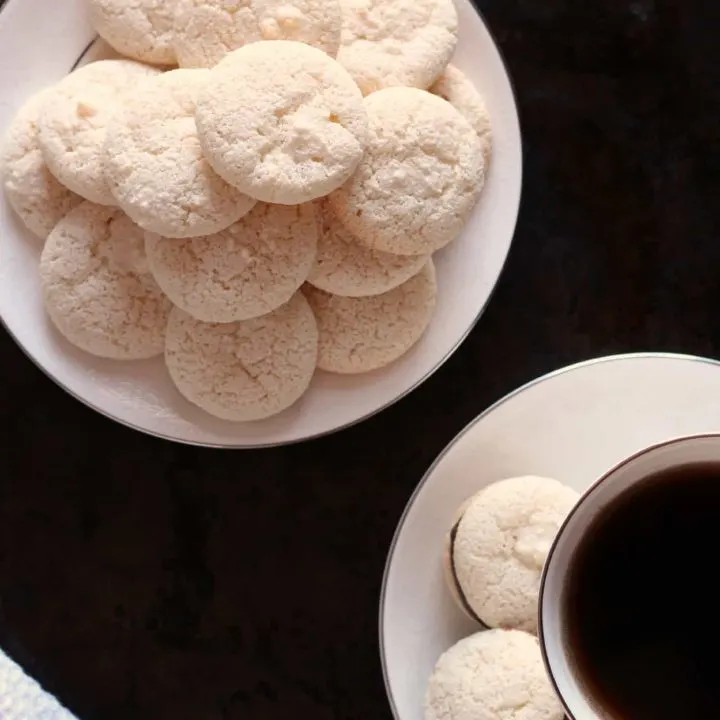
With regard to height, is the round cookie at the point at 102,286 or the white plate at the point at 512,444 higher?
the round cookie at the point at 102,286

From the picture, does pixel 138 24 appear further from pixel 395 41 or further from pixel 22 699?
pixel 22 699

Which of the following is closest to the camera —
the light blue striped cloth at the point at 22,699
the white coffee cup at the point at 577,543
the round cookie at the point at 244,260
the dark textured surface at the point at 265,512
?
the white coffee cup at the point at 577,543

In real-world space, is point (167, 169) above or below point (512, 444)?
above

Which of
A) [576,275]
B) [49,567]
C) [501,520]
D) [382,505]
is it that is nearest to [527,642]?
[501,520]

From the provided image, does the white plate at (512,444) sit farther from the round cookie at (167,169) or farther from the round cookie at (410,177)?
the round cookie at (167,169)

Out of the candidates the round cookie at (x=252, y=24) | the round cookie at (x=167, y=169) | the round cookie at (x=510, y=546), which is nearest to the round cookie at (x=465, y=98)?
the round cookie at (x=252, y=24)

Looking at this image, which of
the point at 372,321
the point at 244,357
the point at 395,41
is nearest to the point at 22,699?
the point at 244,357

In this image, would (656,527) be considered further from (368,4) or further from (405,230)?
(368,4)
